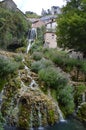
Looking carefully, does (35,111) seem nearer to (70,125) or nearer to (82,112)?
(70,125)

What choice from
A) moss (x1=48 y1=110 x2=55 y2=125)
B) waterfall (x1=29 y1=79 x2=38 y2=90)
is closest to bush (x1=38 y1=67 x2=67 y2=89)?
waterfall (x1=29 y1=79 x2=38 y2=90)

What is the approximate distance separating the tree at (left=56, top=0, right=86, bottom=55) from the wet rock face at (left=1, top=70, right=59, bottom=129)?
9.75 metres

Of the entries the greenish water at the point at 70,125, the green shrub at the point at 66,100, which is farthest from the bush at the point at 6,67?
the greenish water at the point at 70,125

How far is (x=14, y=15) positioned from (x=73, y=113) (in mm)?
23627

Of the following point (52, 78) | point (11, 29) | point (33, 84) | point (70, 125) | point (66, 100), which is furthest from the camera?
point (11, 29)

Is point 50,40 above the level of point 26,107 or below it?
above

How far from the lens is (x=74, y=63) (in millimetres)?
27953

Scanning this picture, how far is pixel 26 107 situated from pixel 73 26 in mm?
11803

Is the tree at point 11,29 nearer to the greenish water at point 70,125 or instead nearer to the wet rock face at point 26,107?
the wet rock face at point 26,107

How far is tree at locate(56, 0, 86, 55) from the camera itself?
2853cm

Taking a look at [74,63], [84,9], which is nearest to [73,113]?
[74,63]

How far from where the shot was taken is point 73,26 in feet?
94.1

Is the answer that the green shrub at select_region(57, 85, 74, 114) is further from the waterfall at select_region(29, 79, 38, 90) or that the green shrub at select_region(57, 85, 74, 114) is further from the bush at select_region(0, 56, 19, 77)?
the bush at select_region(0, 56, 19, 77)

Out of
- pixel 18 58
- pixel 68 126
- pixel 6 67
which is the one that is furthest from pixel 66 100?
pixel 18 58
